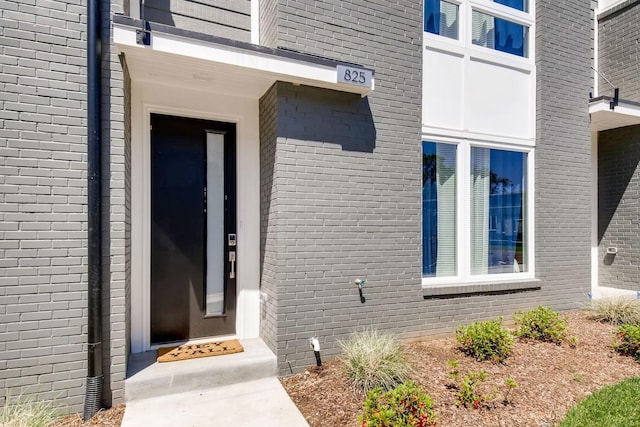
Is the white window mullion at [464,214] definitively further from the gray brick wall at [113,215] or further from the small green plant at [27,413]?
the small green plant at [27,413]

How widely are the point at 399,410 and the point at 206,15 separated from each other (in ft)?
14.6

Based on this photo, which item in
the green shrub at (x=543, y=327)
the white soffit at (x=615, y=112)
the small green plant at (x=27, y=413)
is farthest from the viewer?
the white soffit at (x=615, y=112)

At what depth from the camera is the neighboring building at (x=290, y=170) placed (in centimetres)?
300

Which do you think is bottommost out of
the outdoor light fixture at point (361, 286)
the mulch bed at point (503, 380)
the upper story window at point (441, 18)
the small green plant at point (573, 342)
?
the mulch bed at point (503, 380)

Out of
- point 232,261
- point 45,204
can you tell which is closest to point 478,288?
point 232,261

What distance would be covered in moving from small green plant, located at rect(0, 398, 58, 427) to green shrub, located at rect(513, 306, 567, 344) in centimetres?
510

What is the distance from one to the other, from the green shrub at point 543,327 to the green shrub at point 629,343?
0.55m

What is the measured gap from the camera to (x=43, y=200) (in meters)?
2.99

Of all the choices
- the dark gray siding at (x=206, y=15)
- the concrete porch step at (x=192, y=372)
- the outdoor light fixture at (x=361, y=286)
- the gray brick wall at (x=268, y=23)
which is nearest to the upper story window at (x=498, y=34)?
the gray brick wall at (x=268, y=23)

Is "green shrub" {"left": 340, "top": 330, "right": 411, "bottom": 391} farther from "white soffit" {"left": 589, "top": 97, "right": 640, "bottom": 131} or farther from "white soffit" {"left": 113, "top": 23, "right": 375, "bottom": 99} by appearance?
"white soffit" {"left": 589, "top": 97, "right": 640, "bottom": 131}

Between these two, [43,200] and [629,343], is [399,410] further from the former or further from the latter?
[629,343]

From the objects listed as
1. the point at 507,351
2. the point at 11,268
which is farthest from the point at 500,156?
the point at 11,268

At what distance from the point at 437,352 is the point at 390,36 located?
152 inches

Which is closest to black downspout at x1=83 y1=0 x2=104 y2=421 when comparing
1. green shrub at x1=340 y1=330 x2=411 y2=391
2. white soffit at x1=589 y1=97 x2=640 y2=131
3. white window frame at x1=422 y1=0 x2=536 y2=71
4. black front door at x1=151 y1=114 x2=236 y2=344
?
black front door at x1=151 y1=114 x2=236 y2=344
